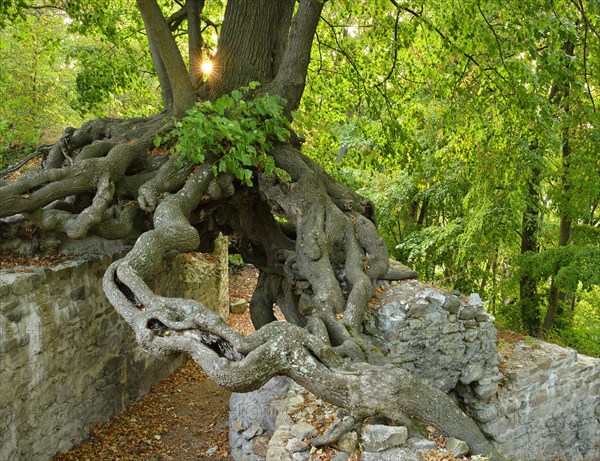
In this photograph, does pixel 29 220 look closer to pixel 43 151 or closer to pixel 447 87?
pixel 43 151

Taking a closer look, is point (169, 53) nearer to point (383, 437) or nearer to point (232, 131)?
point (232, 131)

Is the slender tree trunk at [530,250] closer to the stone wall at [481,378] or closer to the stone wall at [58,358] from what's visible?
the stone wall at [481,378]

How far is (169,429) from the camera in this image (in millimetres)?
6938

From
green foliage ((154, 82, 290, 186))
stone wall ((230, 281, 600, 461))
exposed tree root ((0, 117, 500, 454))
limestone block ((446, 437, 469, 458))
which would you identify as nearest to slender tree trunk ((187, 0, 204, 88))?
exposed tree root ((0, 117, 500, 454))

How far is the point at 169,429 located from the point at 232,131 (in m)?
4.26

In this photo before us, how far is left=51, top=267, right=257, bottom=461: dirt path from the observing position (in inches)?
242

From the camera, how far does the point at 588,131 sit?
27.8 feet

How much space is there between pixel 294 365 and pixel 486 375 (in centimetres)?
323

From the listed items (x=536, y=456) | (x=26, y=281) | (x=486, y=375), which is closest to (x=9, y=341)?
(x=26, y=281)

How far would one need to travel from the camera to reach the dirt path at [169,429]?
615cm

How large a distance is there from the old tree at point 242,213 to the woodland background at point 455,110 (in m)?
1.00

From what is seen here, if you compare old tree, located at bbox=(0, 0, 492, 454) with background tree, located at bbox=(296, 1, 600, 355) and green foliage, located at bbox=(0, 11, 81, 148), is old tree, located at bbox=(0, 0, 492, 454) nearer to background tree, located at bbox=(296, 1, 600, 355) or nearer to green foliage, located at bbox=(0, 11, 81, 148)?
background tree, located at bbox=(296, 1, 600, 355)

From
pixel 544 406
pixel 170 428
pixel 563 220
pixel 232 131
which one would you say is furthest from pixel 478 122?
pixel 170 428

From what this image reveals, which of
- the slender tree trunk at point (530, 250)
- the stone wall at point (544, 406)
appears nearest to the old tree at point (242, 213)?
Answer: the stone wall at point (544, 406)
